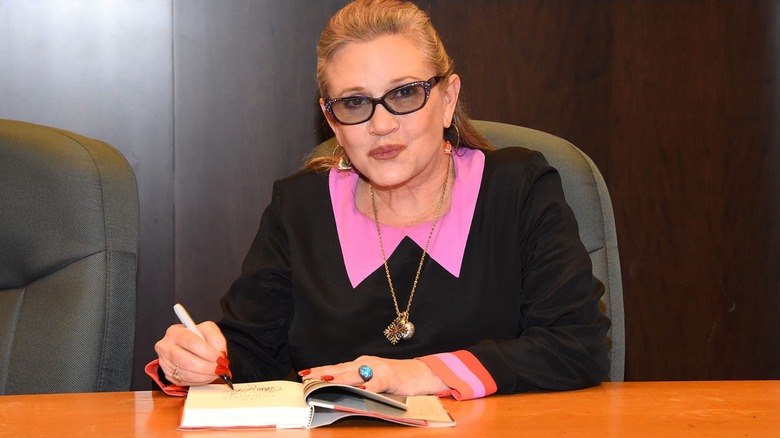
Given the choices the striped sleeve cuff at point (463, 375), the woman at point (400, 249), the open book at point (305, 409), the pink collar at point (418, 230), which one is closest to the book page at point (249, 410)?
Result: the open book at point (305, 409)

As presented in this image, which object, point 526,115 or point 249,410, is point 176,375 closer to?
point 249,410

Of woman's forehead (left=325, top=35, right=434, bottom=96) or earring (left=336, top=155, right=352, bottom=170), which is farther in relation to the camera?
earring (left=336, top=155, right=352, bottom=170)

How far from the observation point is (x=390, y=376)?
156cm

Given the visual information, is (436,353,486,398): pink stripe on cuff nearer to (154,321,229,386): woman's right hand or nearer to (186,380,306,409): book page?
(186,380,306,409): book page

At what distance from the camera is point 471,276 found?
195cm

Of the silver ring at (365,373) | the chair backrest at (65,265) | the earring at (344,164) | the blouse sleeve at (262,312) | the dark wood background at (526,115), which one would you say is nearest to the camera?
the silver ring at (365,373)

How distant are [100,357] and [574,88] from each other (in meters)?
1.75

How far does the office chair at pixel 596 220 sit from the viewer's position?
6.46 feet

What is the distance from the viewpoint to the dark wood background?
9.29ft

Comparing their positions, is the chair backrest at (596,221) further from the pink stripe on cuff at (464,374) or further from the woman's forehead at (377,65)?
the pink stripe on cuff at (464,374)

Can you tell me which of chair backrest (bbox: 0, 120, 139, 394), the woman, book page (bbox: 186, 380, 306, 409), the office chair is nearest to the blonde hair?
the woman

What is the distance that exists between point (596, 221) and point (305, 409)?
87cm

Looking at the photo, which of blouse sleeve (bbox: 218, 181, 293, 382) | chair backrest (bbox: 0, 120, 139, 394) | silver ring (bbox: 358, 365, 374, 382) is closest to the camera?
silver ring (bbox: 358, 365, 374, 382)

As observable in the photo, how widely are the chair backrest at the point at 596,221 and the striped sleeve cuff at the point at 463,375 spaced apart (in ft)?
1.49
